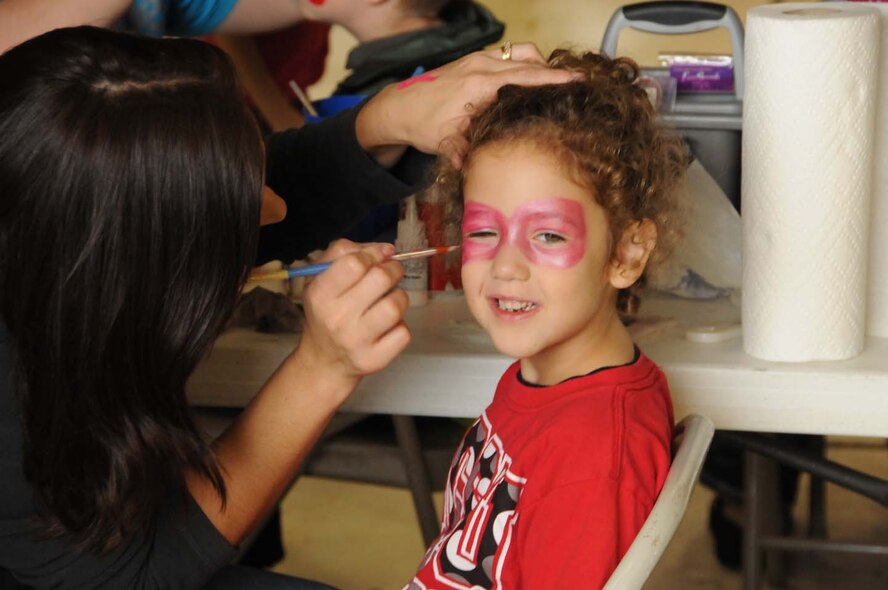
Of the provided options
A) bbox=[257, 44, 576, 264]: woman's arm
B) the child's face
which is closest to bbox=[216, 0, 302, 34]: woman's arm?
bbox=[257, 44, 576, 264]: woman's arm

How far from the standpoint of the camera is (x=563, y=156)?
1104 mm

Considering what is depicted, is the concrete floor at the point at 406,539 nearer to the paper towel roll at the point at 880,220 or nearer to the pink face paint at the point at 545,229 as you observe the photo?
the paper towel roll at the point at 880,220

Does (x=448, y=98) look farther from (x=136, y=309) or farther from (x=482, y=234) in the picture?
(x=136, y=309)

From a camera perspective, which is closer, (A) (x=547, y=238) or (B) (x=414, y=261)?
(A) (x=547, y=238)

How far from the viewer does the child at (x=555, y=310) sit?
1035 mm

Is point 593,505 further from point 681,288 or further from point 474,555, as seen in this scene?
point 681,288

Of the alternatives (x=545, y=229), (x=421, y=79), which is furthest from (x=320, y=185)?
(x=545, y=229)

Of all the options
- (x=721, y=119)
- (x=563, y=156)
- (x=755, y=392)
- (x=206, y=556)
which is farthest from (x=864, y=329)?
(x=206, y=556)

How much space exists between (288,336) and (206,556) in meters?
0.34

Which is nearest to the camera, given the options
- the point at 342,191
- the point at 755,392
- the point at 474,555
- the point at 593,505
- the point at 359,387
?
the point at 593,505

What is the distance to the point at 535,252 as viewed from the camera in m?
1.11

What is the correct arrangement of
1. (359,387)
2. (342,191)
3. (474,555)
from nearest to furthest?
(474,555), (359,387), (342,191)

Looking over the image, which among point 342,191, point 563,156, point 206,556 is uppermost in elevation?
point 563,156

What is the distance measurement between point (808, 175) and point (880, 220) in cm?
16
